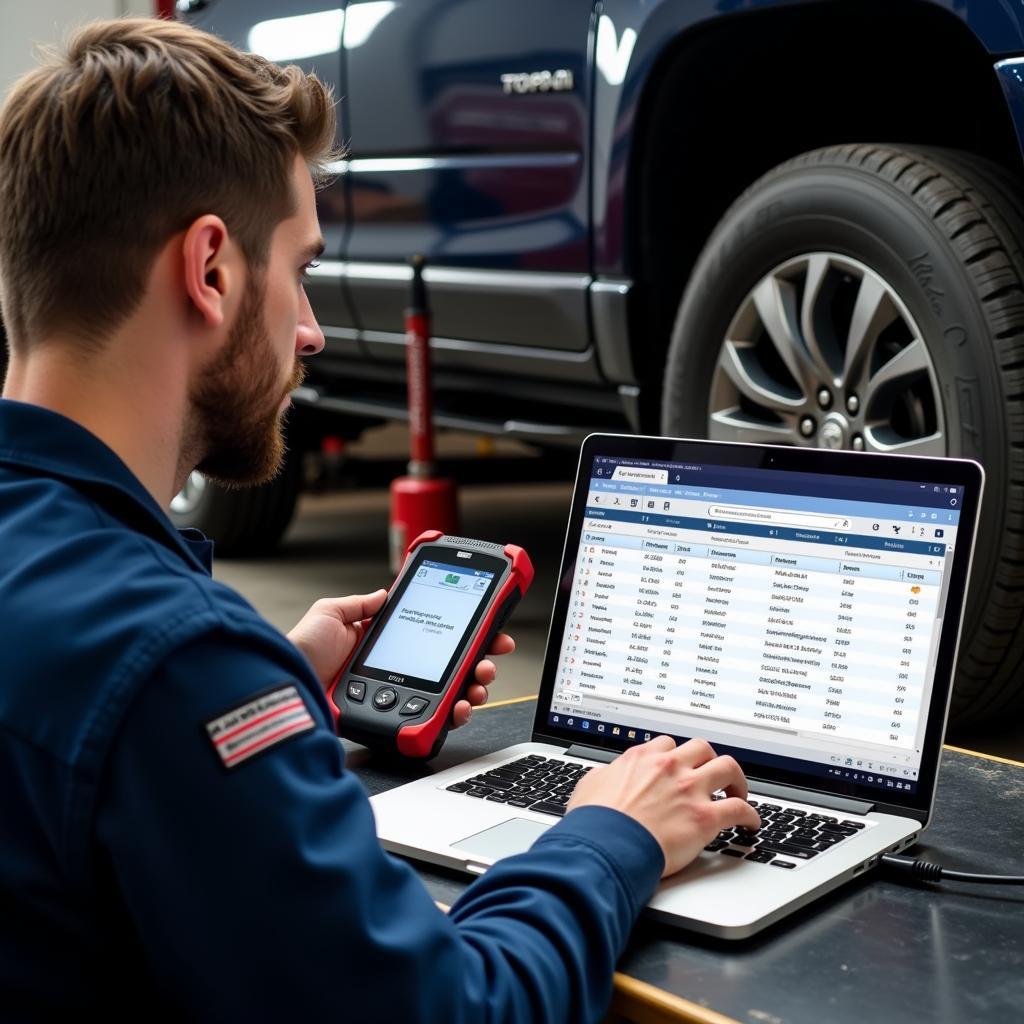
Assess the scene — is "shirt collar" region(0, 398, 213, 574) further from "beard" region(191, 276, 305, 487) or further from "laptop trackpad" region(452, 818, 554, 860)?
"laptop trackpad" region(452, 818, 554, 860)

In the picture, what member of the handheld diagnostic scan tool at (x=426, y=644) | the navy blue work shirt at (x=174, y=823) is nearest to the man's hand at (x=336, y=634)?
the handheld diagnostic scan tool at (x=426, y=644)

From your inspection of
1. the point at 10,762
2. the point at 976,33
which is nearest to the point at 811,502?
the point at 10,762

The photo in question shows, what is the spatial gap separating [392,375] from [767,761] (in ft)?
8.03

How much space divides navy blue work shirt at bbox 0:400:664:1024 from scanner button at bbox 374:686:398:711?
0.51 m

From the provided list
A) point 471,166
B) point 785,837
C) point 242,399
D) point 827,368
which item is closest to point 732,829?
point 785,837

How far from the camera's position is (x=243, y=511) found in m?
4.39

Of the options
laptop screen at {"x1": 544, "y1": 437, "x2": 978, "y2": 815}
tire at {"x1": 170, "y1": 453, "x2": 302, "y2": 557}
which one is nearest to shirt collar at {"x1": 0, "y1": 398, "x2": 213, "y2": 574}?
laptop screen at {"x1": 544, "y1": 437, "x2": 978, "y2": 815}

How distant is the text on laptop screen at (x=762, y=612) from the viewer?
1.19m

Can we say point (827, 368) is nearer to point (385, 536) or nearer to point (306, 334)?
point (306, 334)

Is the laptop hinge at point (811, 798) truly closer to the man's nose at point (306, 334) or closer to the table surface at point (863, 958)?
the table surface at point (863, 958)

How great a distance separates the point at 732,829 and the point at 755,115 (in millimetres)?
1892

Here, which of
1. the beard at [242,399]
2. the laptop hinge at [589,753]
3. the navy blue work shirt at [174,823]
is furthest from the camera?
the laptop hinge at [589,753]

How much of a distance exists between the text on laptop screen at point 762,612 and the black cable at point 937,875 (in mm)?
111

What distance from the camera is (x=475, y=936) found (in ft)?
2.90
